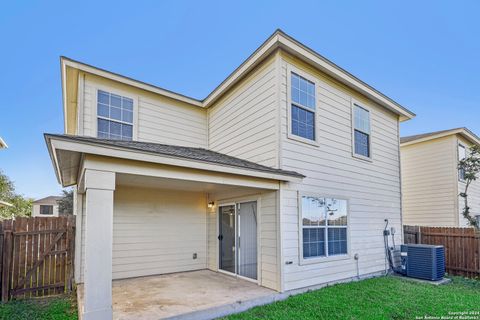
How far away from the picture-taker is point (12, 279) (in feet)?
19.4

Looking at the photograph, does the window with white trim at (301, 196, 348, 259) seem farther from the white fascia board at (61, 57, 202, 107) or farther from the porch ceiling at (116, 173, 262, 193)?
the white fascia board at (61, 57, 202, 107)

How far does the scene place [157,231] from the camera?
7859mm

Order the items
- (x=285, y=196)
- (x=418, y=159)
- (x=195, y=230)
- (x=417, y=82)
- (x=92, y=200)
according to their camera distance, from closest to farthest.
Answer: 1. (x=92, y=200)
2. (x=285, y=196)
3. (x=195, y=230)
4. (x=418, y=159)
5. (x=417, y=82)

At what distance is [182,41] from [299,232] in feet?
63.7

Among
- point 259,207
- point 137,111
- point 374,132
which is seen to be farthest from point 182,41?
point 259,207

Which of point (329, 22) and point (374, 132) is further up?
point (329, 22)

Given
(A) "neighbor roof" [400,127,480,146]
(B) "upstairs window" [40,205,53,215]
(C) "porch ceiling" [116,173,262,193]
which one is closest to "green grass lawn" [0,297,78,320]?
(C) "porch ceiling" [116,173,262,193]

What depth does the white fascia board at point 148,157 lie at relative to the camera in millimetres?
→ 3717

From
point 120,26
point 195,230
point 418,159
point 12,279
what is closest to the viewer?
point 12,279

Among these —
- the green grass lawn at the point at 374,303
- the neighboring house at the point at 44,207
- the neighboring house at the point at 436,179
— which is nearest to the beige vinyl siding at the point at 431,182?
the neighboring house at the point at 436,179

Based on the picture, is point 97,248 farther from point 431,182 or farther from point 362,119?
point 431,182

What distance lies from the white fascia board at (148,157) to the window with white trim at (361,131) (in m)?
3.42

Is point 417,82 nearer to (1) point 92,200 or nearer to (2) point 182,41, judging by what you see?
(2) point 182,41

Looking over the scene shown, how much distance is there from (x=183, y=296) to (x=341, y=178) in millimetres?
4803
